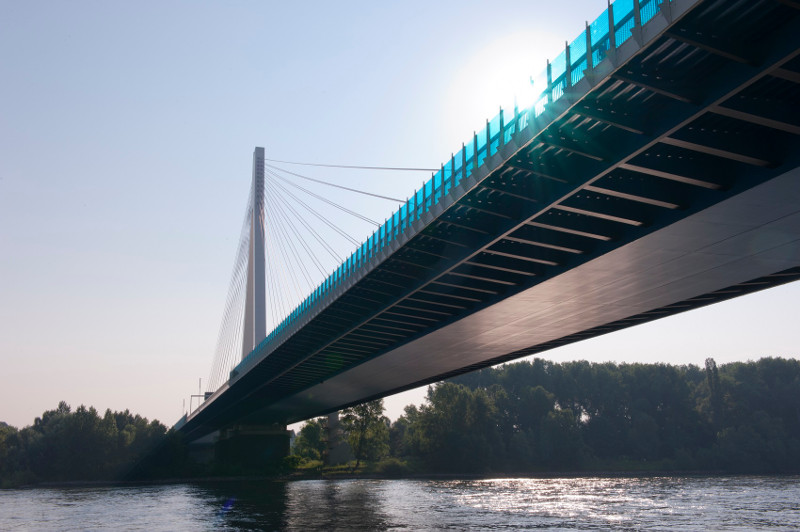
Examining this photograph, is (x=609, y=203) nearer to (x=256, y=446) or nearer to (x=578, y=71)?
(x=578, y=71)

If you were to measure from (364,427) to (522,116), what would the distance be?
92.8m

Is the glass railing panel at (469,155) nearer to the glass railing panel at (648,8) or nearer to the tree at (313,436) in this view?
the glass railing panel at (648,8)

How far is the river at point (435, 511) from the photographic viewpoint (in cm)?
3225

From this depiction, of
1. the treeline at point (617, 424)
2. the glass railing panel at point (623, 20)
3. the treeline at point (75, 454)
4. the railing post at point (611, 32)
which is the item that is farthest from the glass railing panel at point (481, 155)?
the treeline at point (617, 424)

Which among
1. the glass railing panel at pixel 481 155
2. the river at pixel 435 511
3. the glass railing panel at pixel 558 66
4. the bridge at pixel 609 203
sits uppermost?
the glass railing panel at pixel 558 66

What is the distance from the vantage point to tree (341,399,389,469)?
106125mm

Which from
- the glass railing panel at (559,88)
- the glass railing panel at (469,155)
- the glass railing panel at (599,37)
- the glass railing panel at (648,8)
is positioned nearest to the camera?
the glass railing panel at (648,8)

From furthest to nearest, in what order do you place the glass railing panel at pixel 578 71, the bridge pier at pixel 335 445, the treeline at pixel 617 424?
the bridge pier at pixel 335 445
the treeline at pixel 617 424
the glass railing panel at pixel 578 71

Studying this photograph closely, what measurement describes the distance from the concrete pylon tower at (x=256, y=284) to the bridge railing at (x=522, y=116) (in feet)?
114

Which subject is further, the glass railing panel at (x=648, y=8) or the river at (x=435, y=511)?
the river at (x=435, y=511)

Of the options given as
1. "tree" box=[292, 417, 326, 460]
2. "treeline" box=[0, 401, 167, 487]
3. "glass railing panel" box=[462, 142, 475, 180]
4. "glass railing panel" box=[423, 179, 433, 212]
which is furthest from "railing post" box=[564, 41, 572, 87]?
"tree" box=[292, 417, 326, 460]

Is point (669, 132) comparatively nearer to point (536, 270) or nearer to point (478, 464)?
point (536, 270)

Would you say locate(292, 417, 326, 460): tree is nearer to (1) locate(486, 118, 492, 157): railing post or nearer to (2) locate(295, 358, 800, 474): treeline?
(2) locate(295, 358, 800, 474): treeline

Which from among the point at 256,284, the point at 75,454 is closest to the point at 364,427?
the point at 75,454
